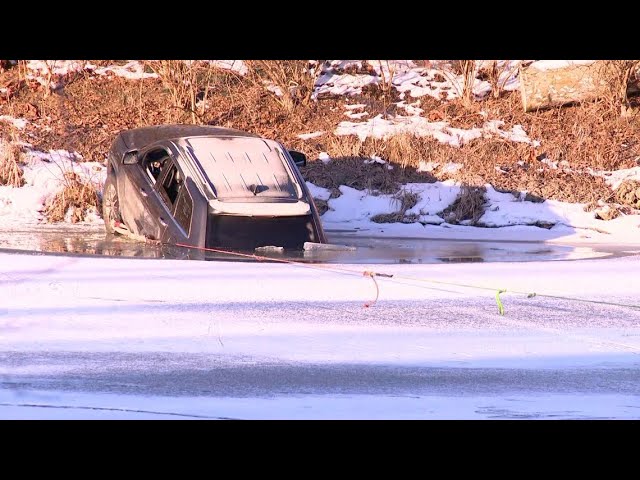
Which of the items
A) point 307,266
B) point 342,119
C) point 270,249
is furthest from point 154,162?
point 342,119

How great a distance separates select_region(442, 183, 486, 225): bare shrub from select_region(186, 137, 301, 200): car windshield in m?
4.05

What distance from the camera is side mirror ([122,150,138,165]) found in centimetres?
1218

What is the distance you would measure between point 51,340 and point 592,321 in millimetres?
3985

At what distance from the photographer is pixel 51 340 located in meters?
7.12

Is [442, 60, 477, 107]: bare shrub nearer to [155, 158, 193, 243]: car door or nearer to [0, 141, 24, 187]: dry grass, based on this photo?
[0, 141, 24, 187]: dry grass

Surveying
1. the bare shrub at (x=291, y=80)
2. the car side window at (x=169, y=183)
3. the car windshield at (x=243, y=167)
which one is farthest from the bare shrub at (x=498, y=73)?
the car side window at (x=169, y=183)

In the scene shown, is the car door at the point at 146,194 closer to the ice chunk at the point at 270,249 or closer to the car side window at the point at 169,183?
the car side window at the point at 169,183

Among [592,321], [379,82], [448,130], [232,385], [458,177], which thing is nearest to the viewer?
[232,385]

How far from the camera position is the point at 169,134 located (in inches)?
487

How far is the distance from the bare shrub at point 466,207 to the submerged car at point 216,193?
385cm

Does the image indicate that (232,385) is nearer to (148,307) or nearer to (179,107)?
(148,307)

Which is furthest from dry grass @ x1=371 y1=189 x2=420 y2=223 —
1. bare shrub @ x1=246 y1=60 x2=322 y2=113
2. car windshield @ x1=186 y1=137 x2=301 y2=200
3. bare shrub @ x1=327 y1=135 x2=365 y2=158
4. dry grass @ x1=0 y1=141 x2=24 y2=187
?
dry grass @ x1=0 y1=141 x2=24 y2=187

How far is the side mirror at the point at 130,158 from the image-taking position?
40.0 ft

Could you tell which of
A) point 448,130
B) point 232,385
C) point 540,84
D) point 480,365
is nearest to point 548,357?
point 480,365
